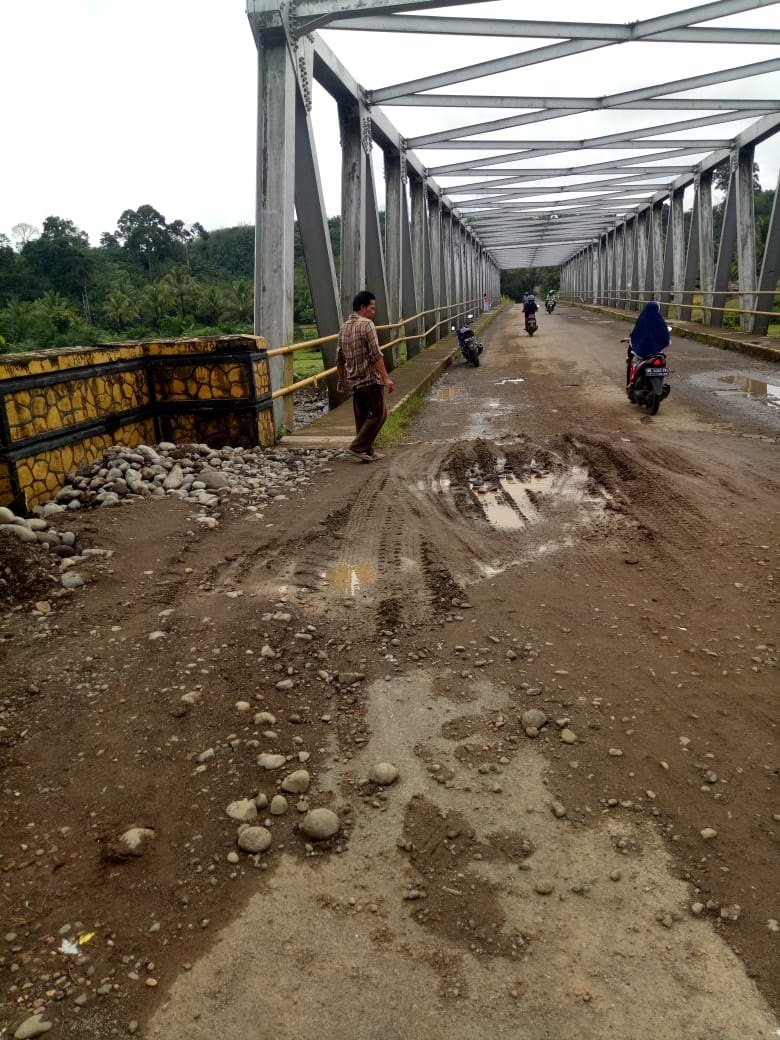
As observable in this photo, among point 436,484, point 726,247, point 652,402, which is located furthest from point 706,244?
point 436,484

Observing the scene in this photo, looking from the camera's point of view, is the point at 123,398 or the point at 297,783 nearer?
the point at 297,783

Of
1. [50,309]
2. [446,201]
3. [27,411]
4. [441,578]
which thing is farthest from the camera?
[50,309]

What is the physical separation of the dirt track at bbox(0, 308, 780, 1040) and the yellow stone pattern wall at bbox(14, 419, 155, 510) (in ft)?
1.92

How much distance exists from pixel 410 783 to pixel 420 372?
39.2 ft

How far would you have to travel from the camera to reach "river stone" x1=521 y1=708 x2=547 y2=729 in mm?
2648

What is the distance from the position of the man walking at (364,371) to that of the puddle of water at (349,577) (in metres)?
2.99

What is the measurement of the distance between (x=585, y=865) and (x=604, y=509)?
11.4 ft

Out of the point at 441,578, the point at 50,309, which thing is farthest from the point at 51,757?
the point at 50,309

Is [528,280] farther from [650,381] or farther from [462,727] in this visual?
[462,727]

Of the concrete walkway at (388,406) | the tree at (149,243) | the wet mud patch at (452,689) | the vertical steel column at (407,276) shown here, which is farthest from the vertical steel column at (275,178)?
the tree at (149,243)

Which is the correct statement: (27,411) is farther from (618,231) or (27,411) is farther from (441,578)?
(618,231)

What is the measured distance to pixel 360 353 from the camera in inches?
273

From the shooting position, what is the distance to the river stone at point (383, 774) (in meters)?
2.39

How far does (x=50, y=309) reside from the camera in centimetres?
4762
